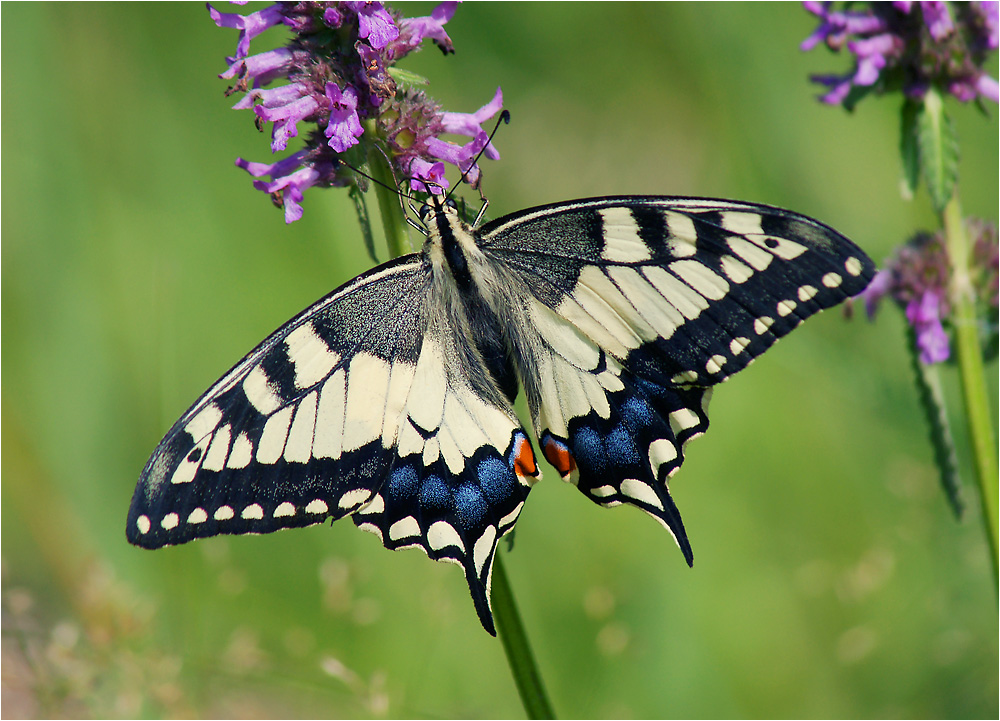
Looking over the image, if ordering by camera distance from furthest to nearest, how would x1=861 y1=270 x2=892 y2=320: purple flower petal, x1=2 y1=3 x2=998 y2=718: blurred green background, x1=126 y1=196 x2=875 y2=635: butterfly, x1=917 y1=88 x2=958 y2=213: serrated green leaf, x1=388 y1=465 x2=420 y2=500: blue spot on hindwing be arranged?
x1=2 y1=3 x2=998 y2=718: blurred green background, x1=861 y1=270 x2=892 y2=320: purple flower petal, x1=917 y1=88 x2=958 y2=213: serrated green leaf, x1=388 y1=465 x2=420 y2=500: blue spot on hindwing, x1=126 y1=196 x2=875 y2=635: butterfly

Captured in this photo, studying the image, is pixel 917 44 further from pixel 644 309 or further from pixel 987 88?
pixel 644 309

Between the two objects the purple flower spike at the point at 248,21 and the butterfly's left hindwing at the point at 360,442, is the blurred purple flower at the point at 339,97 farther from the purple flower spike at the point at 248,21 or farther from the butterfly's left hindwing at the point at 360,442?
the butterfly's left hindwing at the point at 360,442

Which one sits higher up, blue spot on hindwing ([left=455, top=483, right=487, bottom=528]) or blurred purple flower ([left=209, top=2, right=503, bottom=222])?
blurred purple flower ([left=209, top=2, right=503, bottom=222])

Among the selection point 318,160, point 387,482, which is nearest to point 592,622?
point 387,482

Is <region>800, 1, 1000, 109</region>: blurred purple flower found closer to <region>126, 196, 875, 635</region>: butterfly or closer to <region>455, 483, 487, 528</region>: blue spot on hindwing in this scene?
<region>126, 196, 875, 635</region>: butterfly

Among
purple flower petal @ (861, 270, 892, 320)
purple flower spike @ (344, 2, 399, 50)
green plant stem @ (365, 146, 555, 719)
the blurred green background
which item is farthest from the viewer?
the blurred green background

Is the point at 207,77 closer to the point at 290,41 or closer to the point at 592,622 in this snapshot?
the point at 290,41

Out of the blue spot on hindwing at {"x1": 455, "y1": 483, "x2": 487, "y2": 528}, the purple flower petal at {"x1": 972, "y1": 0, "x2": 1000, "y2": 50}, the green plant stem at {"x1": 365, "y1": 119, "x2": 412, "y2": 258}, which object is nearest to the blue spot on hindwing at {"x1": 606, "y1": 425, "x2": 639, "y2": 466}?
the blue spot on hindwing at {"x1": 455, "y1": 483, "x2": 487, "y2": 528}
